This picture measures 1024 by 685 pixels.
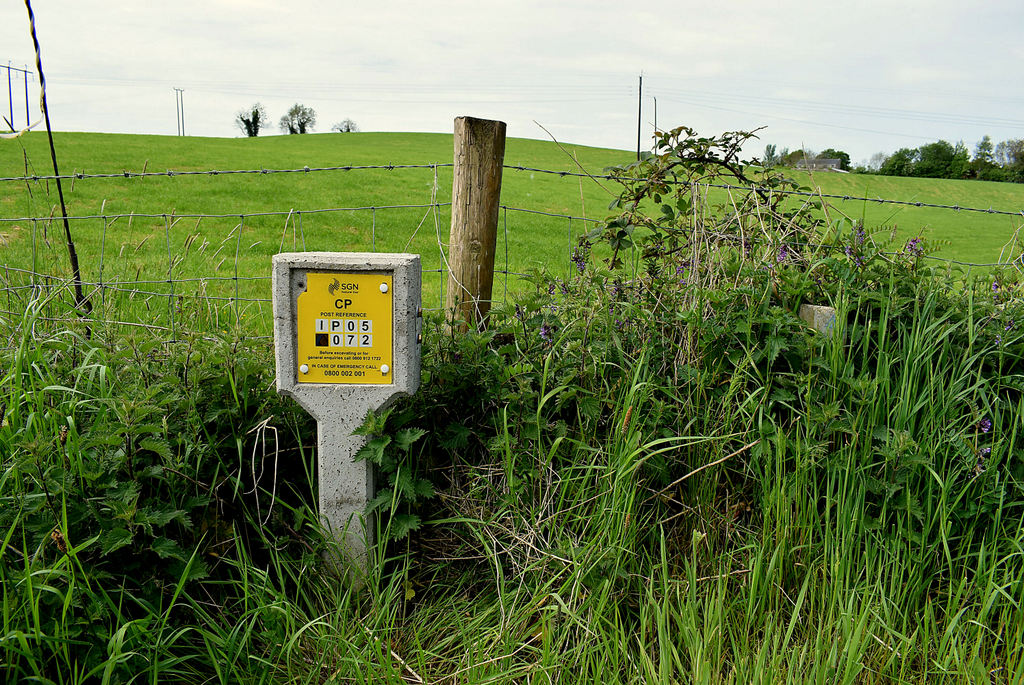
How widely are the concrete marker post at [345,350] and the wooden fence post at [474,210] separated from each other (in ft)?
2.28

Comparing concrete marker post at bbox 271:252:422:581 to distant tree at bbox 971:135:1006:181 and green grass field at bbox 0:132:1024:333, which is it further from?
distant tree at bbox 971:135:1006:181

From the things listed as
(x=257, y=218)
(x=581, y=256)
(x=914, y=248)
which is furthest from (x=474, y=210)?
(x=257, y=218)

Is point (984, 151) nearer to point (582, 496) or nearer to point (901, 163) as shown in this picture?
point (901, 163)

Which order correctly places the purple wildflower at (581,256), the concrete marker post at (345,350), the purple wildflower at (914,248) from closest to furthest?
the concrete marker post at (345,350)
the purple wildflower at (914,248)
the purple wildflower at (581,256)

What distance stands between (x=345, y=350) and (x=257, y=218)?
12313 millimetres

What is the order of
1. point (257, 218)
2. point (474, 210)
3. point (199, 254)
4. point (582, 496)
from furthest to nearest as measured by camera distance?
point (257, 218), point (199, 254), point (474, 210), point (582, 496)

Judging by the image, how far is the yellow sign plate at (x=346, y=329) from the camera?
8.04ft

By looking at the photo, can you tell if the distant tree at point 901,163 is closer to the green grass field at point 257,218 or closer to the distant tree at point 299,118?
the green grass field at point 257,218

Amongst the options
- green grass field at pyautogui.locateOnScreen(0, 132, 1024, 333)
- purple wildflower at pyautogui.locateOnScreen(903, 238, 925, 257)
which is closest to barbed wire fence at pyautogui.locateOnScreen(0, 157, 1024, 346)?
green grass field at pyautogui.locateOnScreen(0, 132, 1024, 333)

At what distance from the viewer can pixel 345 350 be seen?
2477 mm

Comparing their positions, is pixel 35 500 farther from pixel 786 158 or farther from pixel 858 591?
pixel 786 158

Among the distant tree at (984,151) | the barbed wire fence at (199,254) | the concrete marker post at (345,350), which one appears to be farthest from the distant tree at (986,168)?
the concrete marker post at (345,350)

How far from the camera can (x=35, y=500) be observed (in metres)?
2.17

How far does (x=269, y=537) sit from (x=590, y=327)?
1.41 m
